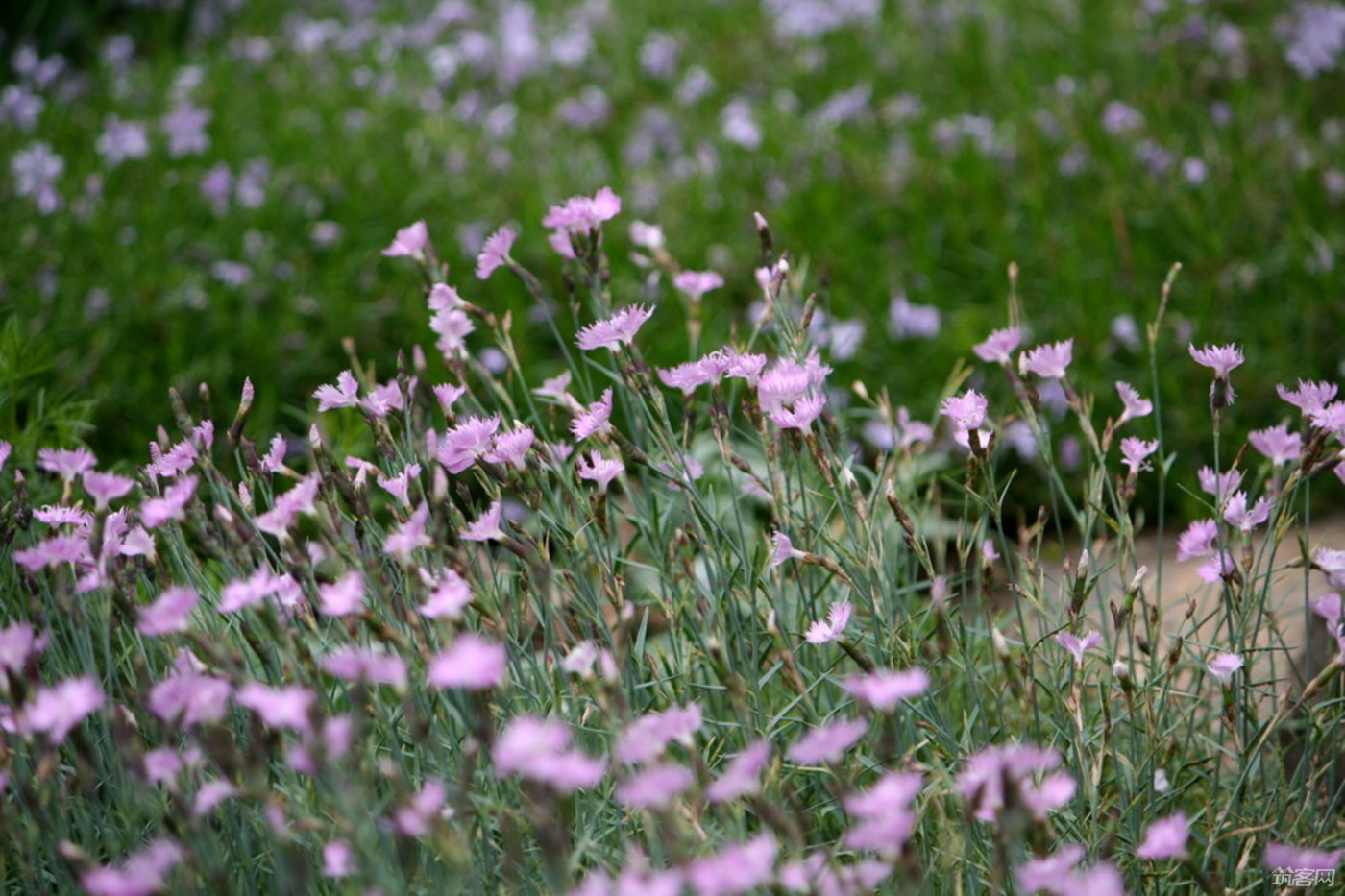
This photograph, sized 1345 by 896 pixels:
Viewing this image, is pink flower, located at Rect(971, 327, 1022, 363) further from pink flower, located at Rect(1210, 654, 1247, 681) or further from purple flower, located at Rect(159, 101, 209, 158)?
purple flower, located at Rect(159, 101, 209, 158)

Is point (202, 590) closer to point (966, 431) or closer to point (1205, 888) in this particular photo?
point (966, 431)

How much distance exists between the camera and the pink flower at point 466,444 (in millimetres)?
1408

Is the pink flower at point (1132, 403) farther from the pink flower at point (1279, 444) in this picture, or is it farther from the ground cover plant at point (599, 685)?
the pink flower at point (1279, 444)

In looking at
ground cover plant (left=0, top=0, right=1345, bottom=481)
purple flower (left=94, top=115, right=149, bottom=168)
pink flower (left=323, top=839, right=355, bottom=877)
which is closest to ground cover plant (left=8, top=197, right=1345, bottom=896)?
pink flower (left=323, top=839, right=355, bottom=877)

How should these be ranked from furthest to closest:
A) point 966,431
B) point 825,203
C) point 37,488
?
point 825,203 → point 37,488 → point 966,431

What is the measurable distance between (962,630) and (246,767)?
0.94 metres

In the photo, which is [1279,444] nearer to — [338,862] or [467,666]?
[467,666]

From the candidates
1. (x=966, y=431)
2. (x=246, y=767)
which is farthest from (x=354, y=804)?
(x=966, y=431)

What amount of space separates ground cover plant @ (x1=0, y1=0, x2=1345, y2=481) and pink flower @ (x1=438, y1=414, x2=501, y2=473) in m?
1.10

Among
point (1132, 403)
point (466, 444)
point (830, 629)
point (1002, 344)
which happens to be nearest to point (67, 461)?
point (466, 444)

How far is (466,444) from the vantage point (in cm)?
141

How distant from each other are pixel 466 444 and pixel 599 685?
13.0 inches

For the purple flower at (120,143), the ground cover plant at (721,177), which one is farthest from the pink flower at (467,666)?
the purple flower at (120,143)

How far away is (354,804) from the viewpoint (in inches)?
40.6
